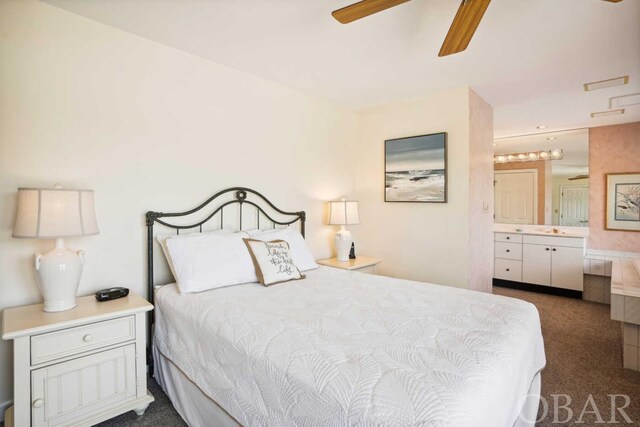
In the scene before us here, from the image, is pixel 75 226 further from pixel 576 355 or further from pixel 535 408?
pixel 576 355

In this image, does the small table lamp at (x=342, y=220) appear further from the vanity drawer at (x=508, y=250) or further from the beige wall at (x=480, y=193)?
the vanity drawer at (x=508, y=250)

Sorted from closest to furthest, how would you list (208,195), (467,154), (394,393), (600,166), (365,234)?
1. (394,393)
2. (208,195)
3. (467,154)
4. (365,234)
5. (600,166)

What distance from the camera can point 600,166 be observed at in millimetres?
4387

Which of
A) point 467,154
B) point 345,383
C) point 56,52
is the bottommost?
point 345,383

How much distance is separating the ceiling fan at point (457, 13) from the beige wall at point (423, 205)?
4.96 feet

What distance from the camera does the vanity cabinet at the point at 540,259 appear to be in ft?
14.0

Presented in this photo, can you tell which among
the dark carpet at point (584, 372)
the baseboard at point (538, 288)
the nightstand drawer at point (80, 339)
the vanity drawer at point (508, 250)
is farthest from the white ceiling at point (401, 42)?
the baseboard at point (538, 288)

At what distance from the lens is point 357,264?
3.35 meters

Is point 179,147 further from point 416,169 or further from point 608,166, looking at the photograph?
point 608,166

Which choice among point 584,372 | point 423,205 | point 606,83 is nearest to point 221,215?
point 423,205

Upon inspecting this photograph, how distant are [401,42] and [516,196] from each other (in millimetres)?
4057

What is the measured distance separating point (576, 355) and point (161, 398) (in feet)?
10.5

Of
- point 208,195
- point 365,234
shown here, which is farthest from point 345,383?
point 365,234

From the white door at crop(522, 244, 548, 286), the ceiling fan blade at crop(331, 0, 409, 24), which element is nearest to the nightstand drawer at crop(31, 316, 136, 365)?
the ceiling fan blade at crop(331, 0, 409, 24)
